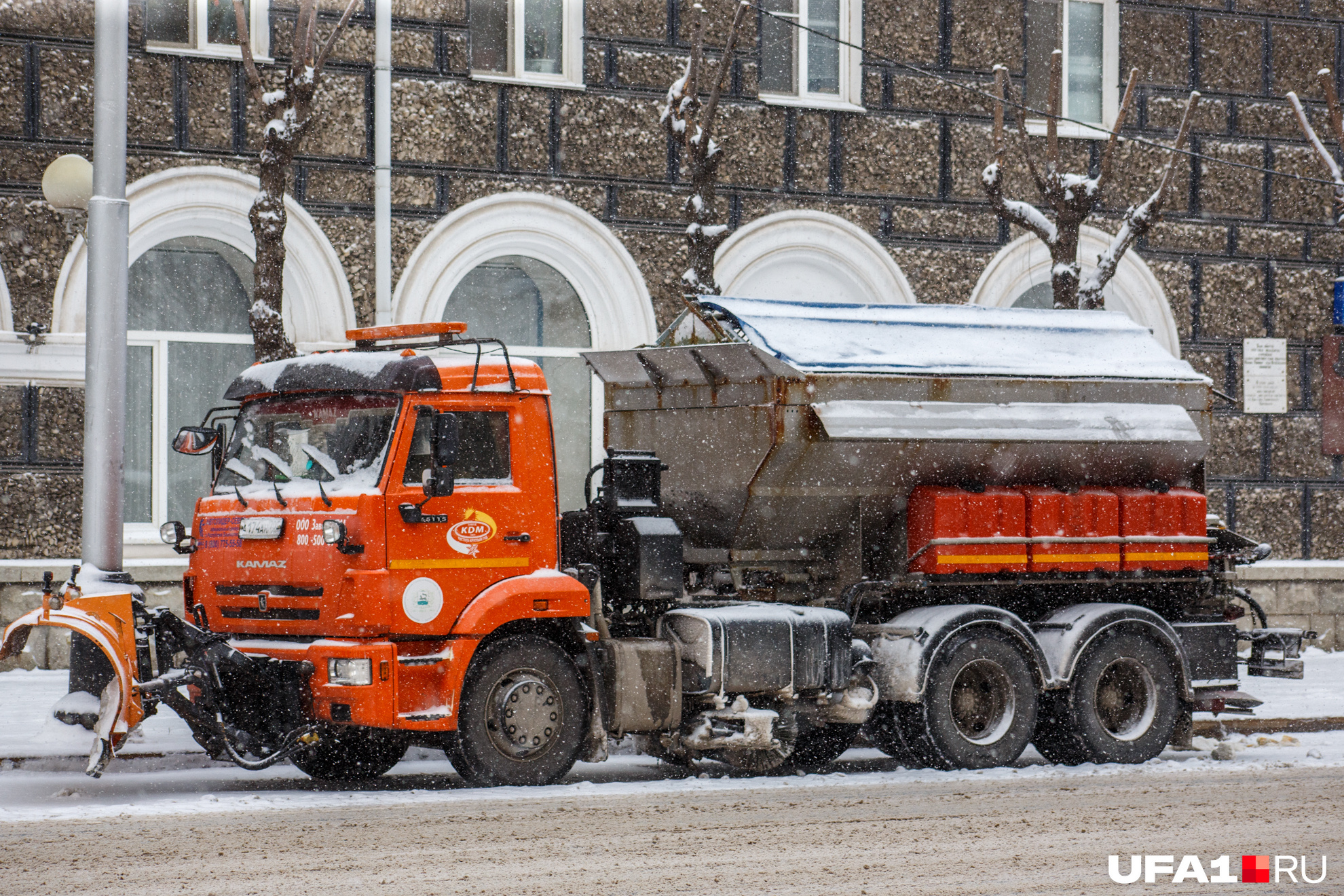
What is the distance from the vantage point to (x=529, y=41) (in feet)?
60.2

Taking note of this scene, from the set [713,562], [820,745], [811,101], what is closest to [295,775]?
[713,562]

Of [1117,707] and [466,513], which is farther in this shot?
[1117,707]

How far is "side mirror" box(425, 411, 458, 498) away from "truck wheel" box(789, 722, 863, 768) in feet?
11.8

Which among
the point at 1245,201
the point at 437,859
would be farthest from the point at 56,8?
the point at 1245,201

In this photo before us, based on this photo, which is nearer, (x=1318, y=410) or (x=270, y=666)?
(x=270, y=666)

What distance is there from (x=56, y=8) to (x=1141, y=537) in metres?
10.2

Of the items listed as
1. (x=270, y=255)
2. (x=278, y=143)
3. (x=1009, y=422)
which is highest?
(x=278, y=143)

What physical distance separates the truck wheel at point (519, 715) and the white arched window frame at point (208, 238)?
21.9ft

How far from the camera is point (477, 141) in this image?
1805 cm

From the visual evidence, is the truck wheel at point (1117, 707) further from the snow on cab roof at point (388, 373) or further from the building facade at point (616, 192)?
the snow on cab roof at point (388, 373)

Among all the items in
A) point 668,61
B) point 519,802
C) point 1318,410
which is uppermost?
point 668,61

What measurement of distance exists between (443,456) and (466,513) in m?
0.46

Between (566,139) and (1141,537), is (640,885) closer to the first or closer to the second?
(1141,537)

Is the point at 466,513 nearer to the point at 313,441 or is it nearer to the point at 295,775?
the point at 313,441
